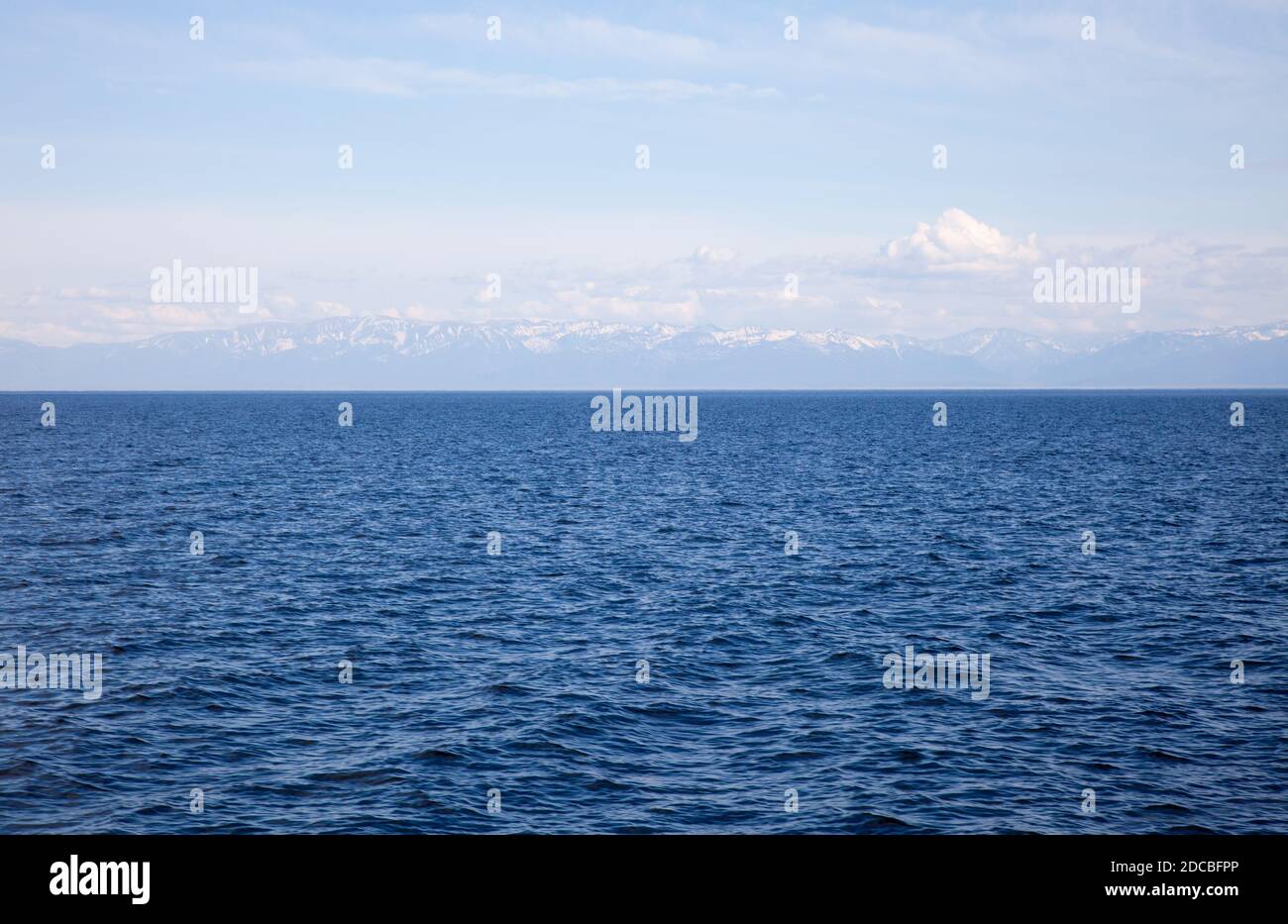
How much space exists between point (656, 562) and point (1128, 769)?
30.1 m

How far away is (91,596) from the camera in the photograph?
140ft

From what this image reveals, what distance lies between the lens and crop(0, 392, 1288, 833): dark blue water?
22.9m

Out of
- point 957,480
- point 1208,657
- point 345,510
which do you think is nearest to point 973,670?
point 1208,657

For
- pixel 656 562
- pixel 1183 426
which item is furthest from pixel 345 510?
pixel 1183 426

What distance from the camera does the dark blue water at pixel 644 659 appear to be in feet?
75.1

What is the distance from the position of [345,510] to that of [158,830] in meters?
53.5

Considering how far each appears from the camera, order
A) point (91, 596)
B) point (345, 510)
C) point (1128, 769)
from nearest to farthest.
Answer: point (1128, 769), point (91, 596), point (345, 510)

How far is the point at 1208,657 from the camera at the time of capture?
3391cm

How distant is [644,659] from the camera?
3416 cm
